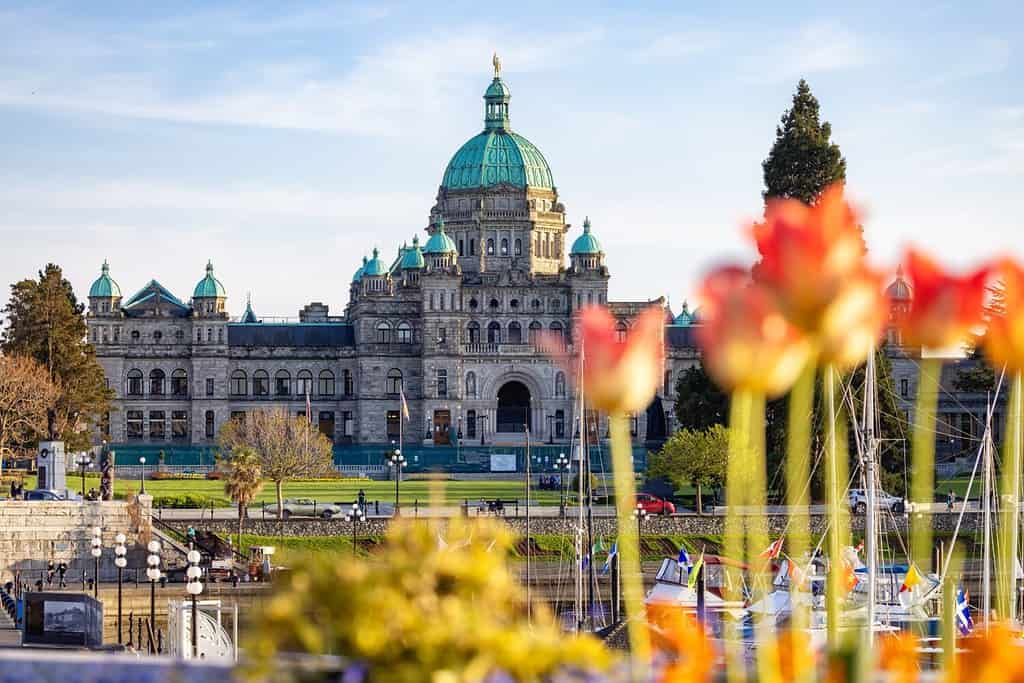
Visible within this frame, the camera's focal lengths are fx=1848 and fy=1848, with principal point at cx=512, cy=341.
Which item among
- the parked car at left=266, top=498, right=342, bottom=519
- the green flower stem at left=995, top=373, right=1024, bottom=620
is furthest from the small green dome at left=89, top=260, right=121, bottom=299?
the green flower stem at left=995, top=373, right=1024, bottom=620

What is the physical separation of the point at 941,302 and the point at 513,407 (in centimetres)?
11252

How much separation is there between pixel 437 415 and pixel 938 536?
169ft

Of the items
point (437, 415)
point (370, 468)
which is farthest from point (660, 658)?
point (437, 415)

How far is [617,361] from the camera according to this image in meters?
7.05

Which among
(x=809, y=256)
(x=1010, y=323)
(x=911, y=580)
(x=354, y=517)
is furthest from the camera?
(x=354, y=517)

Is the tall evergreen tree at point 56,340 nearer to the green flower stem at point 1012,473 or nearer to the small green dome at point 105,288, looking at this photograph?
the small green dome at point 105,288

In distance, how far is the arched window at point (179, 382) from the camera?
119750 millimetres

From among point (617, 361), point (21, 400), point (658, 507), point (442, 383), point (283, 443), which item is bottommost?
point (658, 507)

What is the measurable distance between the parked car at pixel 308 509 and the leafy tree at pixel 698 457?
1392cm

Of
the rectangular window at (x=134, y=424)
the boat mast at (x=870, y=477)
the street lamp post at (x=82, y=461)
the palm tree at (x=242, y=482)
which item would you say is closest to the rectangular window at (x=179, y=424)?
the rectangular window at (x=134, y=424)

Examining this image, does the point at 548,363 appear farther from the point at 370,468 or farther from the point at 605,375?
the point at 605,375

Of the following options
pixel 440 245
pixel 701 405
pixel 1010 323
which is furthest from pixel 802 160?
pixel 1010 323

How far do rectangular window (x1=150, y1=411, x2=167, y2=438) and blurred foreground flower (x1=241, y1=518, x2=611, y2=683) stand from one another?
11331cm

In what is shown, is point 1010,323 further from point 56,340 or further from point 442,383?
point 442,383
